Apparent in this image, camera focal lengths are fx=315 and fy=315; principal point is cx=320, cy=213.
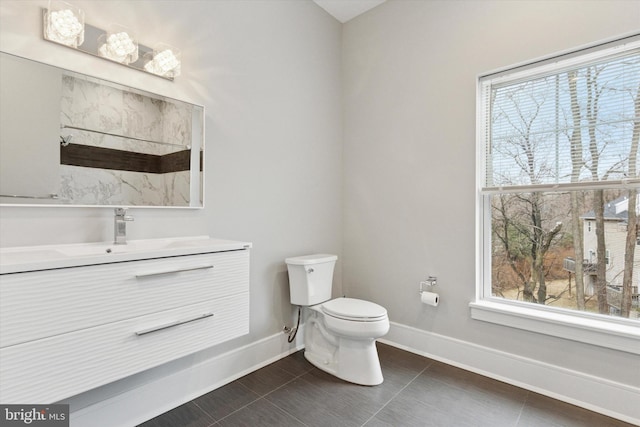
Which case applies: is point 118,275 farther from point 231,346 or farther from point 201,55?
point 201,55

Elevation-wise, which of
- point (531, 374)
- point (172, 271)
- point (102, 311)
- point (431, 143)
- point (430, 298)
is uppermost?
point (431, 143)

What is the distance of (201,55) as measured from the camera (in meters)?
1.89

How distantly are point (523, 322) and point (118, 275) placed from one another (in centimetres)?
222

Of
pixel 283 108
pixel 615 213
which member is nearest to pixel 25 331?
pixel 283 108

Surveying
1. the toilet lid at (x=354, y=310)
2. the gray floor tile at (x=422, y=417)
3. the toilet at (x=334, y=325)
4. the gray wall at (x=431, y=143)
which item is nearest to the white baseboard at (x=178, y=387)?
the toilet at (x=334, y=325)

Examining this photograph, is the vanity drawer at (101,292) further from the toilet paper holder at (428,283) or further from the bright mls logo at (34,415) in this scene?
the toilet paper holder at (428,283)

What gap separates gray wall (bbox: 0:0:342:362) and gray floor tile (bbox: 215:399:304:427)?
43 cm

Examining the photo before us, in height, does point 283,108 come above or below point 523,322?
above

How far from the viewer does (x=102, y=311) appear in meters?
1.18

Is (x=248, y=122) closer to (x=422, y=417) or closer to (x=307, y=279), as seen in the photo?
(x=307, y=279)

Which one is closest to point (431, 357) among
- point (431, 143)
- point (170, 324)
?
point (431, 143)

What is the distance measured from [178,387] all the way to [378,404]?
113 cm

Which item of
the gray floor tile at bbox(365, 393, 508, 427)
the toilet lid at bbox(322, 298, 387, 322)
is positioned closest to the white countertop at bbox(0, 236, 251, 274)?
the toilet lid at bbox(322, 298, 387, 322)

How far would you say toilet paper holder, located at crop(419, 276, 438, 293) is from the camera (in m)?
2.35
